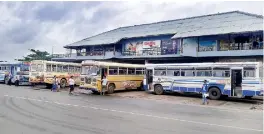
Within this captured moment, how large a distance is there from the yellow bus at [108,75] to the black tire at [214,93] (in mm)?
8035

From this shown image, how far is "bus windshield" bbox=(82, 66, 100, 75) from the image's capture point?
71.9 ft

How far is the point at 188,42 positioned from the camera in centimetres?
2903

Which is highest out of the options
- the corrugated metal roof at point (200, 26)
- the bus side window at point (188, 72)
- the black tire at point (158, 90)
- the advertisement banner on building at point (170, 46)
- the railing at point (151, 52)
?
the corrugated metal roof at point (200, 26)

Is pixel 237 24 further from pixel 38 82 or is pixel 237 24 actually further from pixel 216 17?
pixel 38 82

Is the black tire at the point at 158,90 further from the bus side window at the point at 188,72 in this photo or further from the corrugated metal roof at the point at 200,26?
the corrugated metal roof at the point at 200,26

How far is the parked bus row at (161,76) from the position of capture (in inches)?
696

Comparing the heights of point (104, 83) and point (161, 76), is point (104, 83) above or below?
below

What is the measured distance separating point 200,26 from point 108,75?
13.5 m

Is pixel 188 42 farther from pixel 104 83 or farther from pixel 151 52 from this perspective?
pixel 104 83

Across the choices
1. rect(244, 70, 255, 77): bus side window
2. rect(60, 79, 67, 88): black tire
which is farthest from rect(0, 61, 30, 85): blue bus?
rect(244, 70, 255, 77): bus side window

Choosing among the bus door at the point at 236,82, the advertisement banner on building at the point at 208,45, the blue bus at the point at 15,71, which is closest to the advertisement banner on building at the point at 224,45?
the advertisement banner on building at the point at 208,45

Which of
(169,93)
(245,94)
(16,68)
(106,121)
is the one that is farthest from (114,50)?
(106,121)

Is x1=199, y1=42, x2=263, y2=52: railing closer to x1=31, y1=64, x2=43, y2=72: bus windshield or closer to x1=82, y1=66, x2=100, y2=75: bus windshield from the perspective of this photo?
x1=82, y1=66, x2=100, y2=75: bus windshield

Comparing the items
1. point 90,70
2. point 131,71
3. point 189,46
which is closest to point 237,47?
point 189,46
